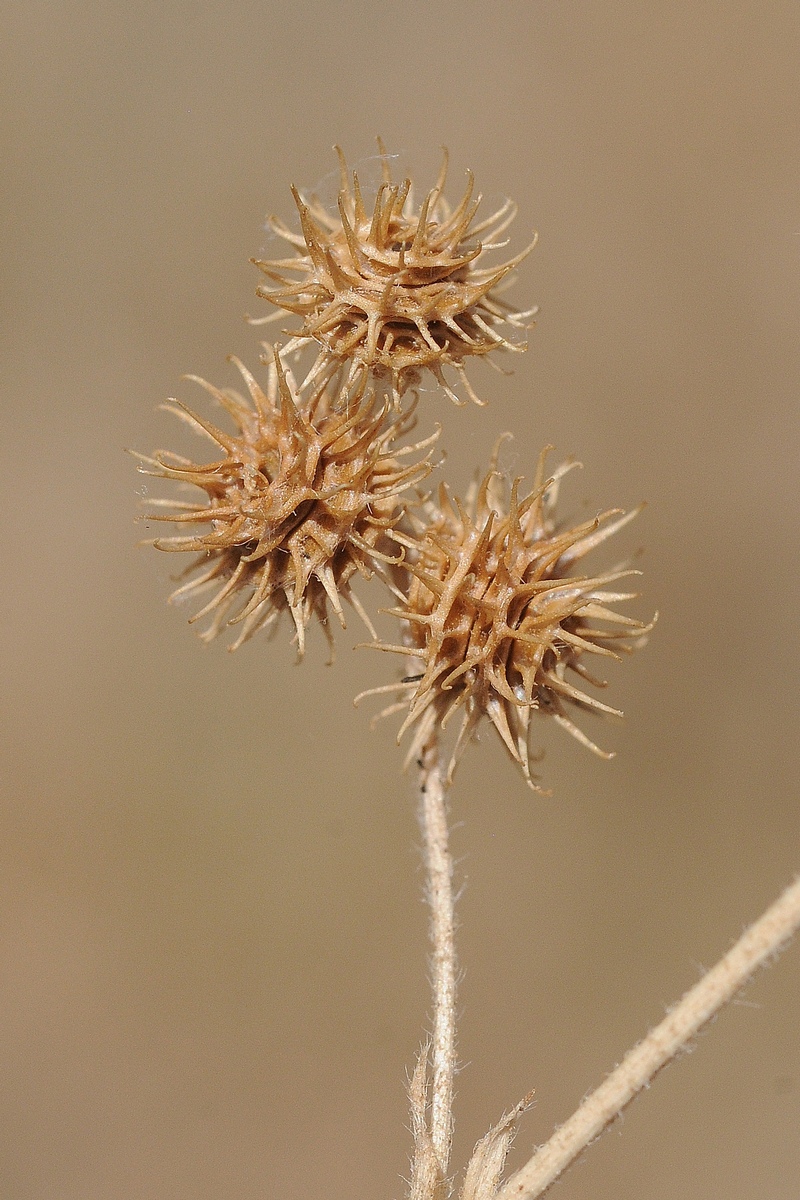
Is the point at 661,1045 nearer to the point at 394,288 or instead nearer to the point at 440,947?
the point at 440,947

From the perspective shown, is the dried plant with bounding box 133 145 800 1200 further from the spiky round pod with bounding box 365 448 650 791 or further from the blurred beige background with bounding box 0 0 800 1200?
the blurred beige background with bounding box 0 0 800 1200

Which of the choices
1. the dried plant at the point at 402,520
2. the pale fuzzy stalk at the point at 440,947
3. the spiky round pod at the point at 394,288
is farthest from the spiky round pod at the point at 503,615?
the spiky round pod at the point at 394,288

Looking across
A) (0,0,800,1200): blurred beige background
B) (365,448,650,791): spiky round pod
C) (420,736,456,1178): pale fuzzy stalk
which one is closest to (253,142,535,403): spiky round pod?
(365,448,650,791): spiky round pod

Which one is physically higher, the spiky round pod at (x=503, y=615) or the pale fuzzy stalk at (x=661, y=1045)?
the spiky round pod at (x=503, y=615)

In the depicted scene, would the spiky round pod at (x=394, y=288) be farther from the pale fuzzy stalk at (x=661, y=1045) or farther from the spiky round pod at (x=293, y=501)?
the pale fuzzy stalk at (x=661, y=1045)

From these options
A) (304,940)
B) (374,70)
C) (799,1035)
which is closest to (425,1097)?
(304,940)

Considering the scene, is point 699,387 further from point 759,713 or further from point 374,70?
point 374,70
